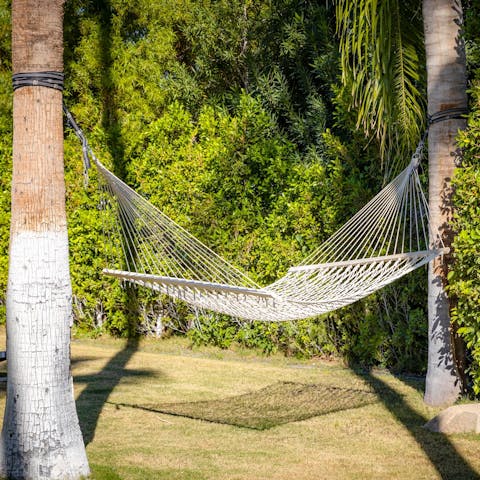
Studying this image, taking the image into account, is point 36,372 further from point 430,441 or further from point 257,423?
point 430,441

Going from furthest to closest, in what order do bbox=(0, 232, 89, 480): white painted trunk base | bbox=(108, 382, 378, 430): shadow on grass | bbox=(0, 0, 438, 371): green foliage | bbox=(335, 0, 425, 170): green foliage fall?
bbox=(0, 0, 438, 371): green foliage, bbox=(335, 0, 425, 170): green foliage, bbox=(108, 382, 378, 430): shadow on grass, bbox=(0, 232, 89, 480): white painted trunk base

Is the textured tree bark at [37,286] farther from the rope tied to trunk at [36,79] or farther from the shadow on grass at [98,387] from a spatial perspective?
the shadow on grass at [98,387]

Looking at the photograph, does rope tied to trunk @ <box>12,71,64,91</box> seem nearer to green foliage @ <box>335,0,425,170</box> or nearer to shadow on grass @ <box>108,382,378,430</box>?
shadow on grass @ <box>108,382,378,430</box>

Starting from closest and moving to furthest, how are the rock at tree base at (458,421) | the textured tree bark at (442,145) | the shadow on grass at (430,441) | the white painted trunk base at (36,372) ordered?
the white painted trunk base at (36,372) → the shadow on grass at (430,441) → the rock at tree base at (458,421) → the textured tree bark at (442,145)

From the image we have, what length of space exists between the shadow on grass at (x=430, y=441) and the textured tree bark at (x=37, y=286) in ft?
5.17

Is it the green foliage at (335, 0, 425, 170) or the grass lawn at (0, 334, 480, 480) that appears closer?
the grass lawn at (0, 334, 480, 480)

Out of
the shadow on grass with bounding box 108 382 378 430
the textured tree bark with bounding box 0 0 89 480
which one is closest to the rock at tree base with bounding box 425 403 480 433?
the shadow on grass with bounding box 108 382 378 430

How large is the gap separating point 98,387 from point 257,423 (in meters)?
1.54

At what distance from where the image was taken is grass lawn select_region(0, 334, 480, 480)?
337 cm

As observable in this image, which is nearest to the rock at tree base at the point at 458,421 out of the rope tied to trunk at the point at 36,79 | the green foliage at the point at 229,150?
the green foliage at the point at 229,150

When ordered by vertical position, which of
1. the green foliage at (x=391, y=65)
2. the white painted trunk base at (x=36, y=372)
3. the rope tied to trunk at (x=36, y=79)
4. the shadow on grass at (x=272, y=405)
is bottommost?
the shadow on grass at (x=272, y=405)

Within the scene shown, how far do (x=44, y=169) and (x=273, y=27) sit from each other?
19.3 feet

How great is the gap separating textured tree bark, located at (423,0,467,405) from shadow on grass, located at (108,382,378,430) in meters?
0.53

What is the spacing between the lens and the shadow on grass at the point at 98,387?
13.8 ft
